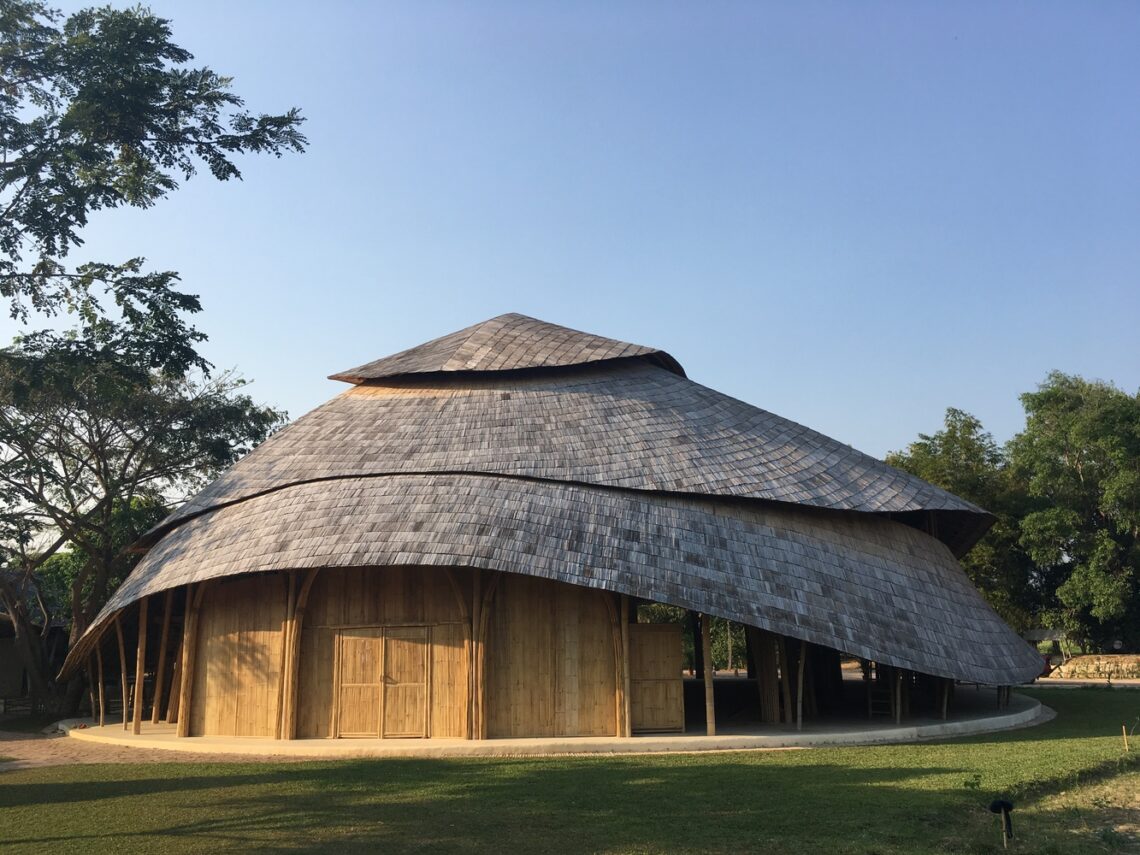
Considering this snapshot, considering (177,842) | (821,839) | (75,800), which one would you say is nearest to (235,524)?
(75,800)

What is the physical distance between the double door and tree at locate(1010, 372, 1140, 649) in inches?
Result: 1399

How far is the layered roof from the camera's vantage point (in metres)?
19.5

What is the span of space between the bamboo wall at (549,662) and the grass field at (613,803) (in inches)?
100

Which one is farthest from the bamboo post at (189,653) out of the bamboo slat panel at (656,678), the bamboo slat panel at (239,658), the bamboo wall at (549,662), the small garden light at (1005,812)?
the small garden light at (1005,812)

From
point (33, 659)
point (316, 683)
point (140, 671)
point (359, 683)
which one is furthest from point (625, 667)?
point (33, 659)

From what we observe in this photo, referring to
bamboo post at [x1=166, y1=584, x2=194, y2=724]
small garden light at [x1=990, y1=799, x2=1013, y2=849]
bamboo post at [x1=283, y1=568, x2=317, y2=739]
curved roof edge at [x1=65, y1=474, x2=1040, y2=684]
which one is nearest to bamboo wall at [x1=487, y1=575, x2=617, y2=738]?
curved roof edge at [x1=65, y1=474, x2=1040, y2=684]

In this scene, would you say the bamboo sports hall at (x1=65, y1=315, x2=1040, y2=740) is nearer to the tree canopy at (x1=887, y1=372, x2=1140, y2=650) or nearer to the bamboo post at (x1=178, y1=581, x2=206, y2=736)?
the bamboo post at (x1=178, y1=581, x2=206, y2=736)

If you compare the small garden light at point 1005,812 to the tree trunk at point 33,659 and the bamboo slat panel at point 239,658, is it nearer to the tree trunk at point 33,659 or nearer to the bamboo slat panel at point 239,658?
the bamboo slat panel at point 239,658

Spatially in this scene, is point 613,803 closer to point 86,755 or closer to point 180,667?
point 86,755

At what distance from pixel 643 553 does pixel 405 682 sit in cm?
588

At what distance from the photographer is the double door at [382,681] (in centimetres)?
2023

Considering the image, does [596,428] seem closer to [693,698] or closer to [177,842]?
[693,698]

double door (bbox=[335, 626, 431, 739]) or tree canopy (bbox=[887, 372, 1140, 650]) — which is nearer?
double door (bbox=[335, 626, 431, 739])

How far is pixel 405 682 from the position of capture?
806 inches
